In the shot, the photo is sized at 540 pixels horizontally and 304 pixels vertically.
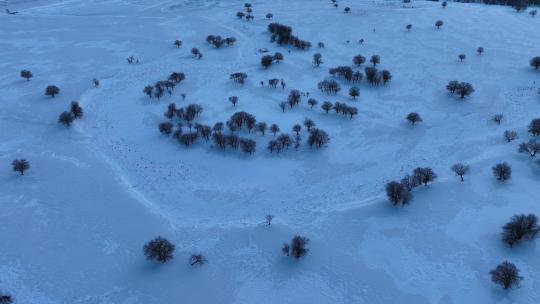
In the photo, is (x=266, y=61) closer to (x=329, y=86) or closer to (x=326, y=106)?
(x=329, y=86)

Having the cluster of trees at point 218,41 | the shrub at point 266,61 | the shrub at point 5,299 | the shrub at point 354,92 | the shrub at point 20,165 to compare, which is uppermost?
A: the cluster of trees at point 218,41

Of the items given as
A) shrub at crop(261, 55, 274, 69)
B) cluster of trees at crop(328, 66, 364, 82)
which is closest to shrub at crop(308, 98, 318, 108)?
cluster of trees at crop(328, 66, 364, 82)

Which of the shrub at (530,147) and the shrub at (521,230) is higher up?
the shrub at (530,147)

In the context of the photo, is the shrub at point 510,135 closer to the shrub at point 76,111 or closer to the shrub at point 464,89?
the shrub at point 464,89

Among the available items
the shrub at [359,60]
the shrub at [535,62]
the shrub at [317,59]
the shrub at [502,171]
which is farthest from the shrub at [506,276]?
the shrub at [317,59]

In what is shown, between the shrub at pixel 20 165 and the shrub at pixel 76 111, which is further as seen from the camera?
the shrub at pixel 76 111

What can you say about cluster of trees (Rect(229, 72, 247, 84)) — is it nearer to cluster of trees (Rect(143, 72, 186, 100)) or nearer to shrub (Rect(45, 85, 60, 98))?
cluster of trees (Rect(143, 72, 186, 100))

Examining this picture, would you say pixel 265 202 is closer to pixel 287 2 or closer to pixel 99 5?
pixel 287 2
